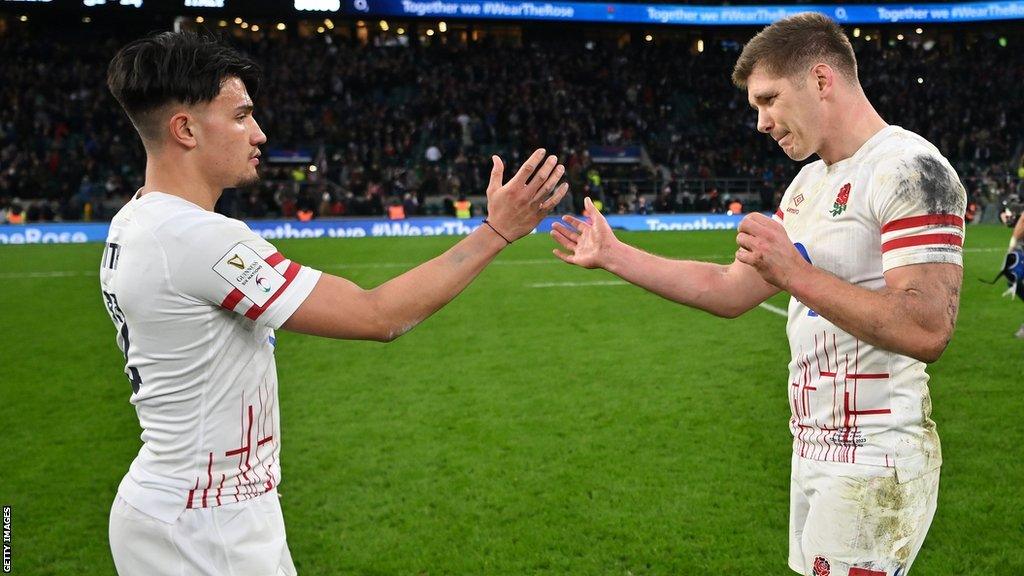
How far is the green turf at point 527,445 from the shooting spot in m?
4.60

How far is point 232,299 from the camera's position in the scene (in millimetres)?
2150

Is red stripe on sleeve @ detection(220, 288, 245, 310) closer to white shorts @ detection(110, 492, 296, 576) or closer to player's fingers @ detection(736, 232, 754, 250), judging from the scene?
white shorts @ detection(110, 492, 296, 576)

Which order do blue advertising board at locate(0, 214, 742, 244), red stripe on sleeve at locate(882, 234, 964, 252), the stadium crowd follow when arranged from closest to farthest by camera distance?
red stripe on sleeve at locate(882, 234, 964, 252) → blue advertising board at locate(0, 214, 742, 244) → the stadium crowd

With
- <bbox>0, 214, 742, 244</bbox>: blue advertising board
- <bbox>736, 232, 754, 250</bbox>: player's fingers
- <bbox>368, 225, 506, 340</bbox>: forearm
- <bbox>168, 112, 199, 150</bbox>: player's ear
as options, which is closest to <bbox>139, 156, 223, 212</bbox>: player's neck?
<bbox>168, 112, 199, 150</bbox>: player's ear

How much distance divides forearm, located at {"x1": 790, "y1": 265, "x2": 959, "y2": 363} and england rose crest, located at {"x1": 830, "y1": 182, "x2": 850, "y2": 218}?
37cm

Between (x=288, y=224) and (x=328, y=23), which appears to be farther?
(x=328, y=23)

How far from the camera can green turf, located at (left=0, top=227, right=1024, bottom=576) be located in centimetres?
460

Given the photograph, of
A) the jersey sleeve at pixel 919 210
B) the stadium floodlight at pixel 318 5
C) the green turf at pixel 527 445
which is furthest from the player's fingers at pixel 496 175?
the stadium floodlight at pixel 318 5

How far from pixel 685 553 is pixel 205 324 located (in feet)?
10.3

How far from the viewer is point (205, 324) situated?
87.3 inches

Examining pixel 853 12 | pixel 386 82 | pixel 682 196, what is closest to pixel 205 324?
pixel 682 196

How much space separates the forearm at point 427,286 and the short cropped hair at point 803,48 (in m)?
1.05

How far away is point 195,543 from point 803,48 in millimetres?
2236

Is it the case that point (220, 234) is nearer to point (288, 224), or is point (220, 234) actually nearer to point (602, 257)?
point (602, 257)
